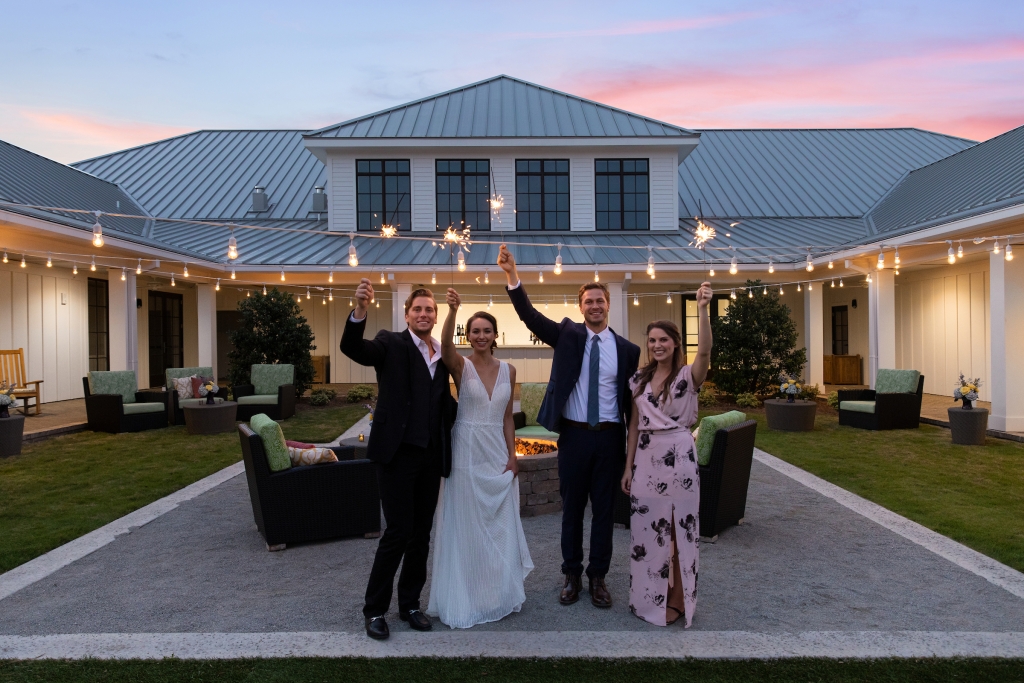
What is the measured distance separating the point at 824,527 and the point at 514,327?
12.7 metres

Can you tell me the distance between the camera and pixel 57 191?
14148mm

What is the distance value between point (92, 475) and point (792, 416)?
1012 centimetres

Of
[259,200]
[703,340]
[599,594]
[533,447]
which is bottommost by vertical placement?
[599,594]

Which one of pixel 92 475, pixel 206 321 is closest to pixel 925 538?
pixel 92 475

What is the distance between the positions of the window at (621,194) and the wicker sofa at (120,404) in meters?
11.5

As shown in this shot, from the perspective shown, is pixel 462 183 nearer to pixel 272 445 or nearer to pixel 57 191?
pixel 57 191

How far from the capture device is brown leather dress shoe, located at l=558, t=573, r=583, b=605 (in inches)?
157

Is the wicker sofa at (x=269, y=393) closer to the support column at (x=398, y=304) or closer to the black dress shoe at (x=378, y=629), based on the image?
the support column at (x=398, y=304)

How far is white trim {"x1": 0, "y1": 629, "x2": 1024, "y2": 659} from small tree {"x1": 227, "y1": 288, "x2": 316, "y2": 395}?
1132 cm

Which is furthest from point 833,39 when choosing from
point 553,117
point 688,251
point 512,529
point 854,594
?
point 512,529

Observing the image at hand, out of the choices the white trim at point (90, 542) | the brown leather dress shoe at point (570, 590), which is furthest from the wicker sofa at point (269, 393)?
the brown leather dress shoe at point (570, 590)

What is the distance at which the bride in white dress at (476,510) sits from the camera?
3.71m

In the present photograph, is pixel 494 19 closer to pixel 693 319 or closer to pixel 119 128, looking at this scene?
pixel 693 319

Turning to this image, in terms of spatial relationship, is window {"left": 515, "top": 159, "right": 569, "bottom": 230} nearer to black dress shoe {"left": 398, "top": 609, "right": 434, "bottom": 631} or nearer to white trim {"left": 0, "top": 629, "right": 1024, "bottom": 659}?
black dress shoe {"left": 398, "top": 609, "right": 434, "bottom": 631}
